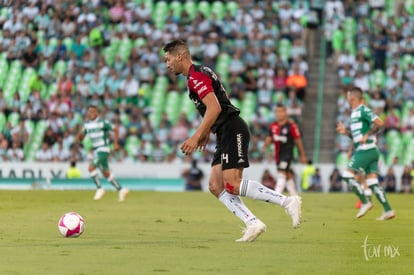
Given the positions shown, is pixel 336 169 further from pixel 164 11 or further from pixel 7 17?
pixel 7 17

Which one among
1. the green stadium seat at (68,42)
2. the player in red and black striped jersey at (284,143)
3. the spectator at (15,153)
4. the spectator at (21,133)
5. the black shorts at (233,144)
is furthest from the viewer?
the green stadium seat at (68,42)

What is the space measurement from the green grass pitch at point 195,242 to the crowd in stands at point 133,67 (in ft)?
35.0

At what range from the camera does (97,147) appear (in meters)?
26.1

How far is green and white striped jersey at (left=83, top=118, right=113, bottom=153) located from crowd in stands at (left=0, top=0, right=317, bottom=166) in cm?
667

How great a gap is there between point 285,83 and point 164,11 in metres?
6.17

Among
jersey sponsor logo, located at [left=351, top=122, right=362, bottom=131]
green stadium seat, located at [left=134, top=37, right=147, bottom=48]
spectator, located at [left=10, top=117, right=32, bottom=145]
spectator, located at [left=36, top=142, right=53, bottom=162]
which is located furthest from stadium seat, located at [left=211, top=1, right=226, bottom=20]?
jersey sponsor logo, located at [left=351, top=122, right=362, bottom=131]

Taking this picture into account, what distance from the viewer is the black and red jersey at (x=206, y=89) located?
12680mm

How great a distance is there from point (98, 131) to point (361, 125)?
28.3 feet

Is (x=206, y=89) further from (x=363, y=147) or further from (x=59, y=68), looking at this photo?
(x=59, y=68)

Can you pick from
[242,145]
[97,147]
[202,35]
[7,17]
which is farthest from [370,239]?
[7,17]

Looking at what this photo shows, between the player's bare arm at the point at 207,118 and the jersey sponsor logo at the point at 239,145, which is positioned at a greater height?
the player's bare arm at the point at 207,118

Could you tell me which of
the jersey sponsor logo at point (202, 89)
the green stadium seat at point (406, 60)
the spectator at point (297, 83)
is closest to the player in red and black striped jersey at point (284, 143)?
the spectator at point (297, 83)

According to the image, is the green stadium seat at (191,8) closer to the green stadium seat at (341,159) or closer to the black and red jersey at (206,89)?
the green stadium seat at (341,159)

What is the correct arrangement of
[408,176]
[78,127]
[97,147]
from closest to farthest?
[97,147] < [408,176] < [78,127]
